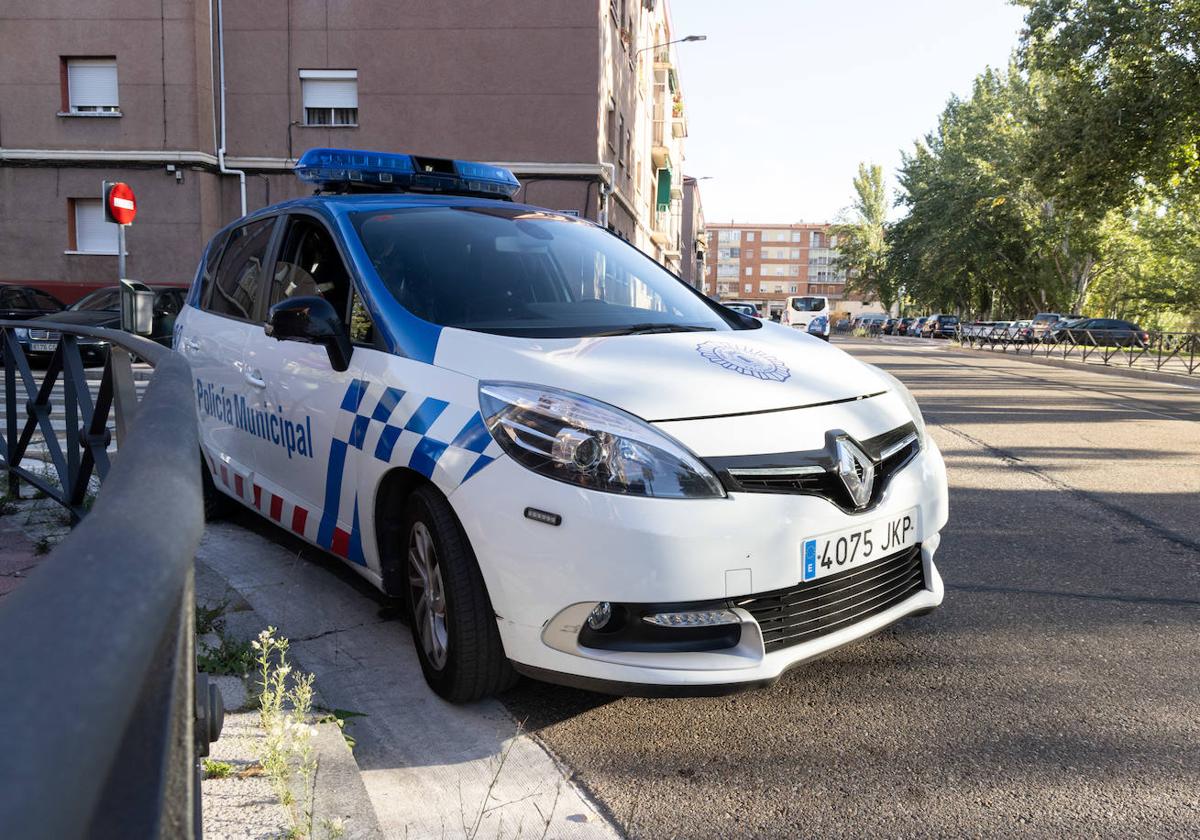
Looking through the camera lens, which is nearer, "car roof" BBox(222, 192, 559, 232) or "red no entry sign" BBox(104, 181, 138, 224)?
"car roof" BBox(222, 192, 559, 232)

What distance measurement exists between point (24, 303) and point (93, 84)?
619cm

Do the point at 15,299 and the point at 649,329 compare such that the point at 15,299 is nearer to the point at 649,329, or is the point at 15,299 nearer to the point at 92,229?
the point at 92,229

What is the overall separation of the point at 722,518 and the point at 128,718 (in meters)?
2.13

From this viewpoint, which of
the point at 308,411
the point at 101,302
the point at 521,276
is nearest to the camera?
the point at 308,411

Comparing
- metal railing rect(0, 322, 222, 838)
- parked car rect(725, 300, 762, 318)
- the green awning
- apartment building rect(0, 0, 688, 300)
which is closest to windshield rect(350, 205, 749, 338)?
parked car rect(725, 300, 762, 318)

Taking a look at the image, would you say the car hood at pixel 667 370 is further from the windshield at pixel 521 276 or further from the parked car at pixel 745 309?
the parked car at pixel 745 309

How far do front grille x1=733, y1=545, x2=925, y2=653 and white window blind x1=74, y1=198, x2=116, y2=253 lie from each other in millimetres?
20441

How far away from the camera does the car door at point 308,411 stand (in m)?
3.42

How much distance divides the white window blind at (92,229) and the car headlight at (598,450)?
20.1m

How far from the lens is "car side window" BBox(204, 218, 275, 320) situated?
4.43 metres

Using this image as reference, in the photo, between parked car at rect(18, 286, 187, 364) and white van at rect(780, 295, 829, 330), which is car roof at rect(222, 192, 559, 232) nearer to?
parked car at rect(18, 286, 187, 364)

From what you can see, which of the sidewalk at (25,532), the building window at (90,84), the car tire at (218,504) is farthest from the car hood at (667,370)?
the building window at (90,84)

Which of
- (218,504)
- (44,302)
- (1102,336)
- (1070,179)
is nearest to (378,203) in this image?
→ (218,504)

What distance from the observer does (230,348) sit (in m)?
4.43
